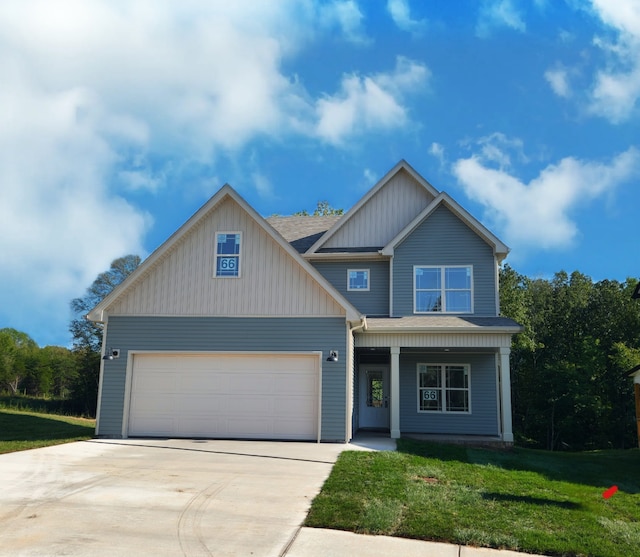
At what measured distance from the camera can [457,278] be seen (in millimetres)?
16938

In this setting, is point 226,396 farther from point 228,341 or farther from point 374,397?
point 374,397

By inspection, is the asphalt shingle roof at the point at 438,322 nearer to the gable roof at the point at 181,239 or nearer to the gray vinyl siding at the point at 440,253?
the gray vinyl siding at the point at 440,253

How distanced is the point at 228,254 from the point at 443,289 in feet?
21.6

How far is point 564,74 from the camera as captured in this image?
1386 cm

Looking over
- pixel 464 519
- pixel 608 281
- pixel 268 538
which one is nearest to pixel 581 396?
pixel 608 281

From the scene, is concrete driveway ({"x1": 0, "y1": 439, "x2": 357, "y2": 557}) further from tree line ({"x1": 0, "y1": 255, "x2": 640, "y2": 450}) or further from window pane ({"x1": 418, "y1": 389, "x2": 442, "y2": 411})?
tree line ({"x1": 0, "y1": 255, "x2": 640, "y2": 450})

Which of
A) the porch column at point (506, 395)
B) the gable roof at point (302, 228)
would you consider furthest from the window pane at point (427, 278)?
the gable roof at point (302, 228)

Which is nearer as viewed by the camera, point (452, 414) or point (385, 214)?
point (452, 414)

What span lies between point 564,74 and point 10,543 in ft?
47.5

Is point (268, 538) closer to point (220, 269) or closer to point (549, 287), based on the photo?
point (220, 269)

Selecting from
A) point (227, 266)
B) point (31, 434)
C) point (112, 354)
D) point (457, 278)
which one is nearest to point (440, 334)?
point (457, 278)

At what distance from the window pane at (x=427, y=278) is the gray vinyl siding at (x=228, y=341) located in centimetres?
408

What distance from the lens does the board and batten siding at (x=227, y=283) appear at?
14.1 m

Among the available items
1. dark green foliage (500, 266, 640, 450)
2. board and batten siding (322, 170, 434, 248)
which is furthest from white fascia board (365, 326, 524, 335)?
dark green foliage (500, 266, 640, 450)
